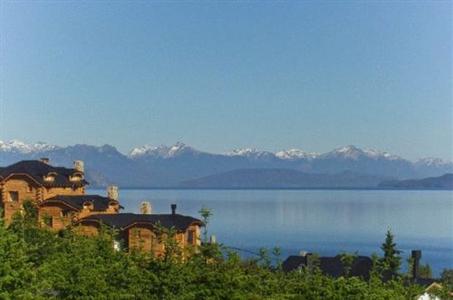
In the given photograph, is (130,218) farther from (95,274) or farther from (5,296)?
(5,296)

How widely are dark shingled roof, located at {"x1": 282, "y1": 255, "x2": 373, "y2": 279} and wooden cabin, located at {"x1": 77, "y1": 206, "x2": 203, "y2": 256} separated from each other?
1066cm

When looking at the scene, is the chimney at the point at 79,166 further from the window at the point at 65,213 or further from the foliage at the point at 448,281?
the foliage at the point at 448,281

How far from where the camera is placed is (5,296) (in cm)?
1825

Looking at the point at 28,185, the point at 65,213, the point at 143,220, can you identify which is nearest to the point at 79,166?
the point at 28,185


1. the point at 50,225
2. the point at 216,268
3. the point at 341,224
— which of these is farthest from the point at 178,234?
the point at 341,224

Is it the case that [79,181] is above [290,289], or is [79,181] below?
above

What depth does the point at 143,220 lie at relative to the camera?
49719 millimetres

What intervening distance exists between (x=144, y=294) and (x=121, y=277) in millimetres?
1348

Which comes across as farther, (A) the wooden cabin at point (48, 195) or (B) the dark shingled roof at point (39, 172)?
(B) the dark shingled roof at point (39, 172)

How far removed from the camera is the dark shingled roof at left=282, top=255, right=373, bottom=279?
5253 cm

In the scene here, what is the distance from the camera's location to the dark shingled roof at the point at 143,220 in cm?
4955

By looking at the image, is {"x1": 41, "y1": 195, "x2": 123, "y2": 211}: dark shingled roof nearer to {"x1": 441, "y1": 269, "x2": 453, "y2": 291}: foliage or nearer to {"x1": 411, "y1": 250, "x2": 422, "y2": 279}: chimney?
{"x1": 411, "y1": 250, "x2": 422, "y2": 279}: chimney

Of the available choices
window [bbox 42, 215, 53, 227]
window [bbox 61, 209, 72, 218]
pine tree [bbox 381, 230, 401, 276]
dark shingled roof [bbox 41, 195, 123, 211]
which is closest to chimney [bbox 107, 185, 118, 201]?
dark shingled roof [bbox 41, 195, 123, 211]

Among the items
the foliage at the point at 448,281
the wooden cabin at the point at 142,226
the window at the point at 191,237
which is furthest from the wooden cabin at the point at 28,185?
the foliage at the point at 448,281
